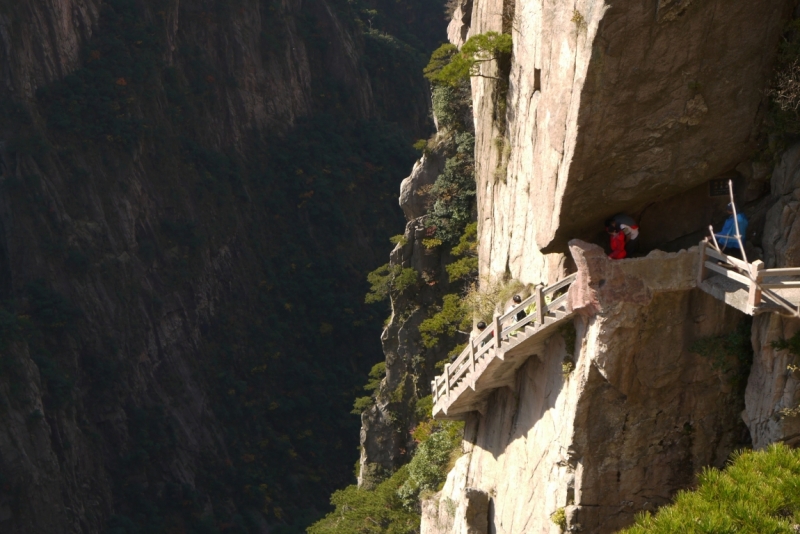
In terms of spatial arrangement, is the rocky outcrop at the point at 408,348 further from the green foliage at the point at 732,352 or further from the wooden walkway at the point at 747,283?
the wooden walkway at the point at 747,283

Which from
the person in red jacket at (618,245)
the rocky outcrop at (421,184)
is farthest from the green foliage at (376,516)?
the person in red jacket at (618,245)

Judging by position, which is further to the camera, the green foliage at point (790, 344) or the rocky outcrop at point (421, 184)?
the rocky outcrop at point (421, 184)

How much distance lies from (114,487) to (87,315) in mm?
8919

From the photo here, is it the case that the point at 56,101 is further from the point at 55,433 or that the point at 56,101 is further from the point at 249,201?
the point at 55,433

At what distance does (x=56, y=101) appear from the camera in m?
48.0

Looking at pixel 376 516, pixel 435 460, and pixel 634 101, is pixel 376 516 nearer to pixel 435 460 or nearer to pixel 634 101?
pixel 435 460

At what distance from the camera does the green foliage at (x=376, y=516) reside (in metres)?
31.1

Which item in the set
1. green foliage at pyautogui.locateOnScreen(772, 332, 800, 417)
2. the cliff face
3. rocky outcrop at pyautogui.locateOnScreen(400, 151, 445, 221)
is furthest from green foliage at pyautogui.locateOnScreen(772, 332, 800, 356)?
rocky outcrop at pyautogui.locateOnScreen(400, 151, 445, 221)

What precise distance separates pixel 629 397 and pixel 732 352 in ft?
5.83

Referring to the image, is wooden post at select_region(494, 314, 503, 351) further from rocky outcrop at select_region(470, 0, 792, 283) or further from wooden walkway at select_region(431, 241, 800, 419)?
rocky outcrop at select_region(470, 0, 792, 283)

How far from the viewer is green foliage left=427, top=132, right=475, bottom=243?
111 ft

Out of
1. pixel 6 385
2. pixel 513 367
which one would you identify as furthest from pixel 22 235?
pixel 513 367

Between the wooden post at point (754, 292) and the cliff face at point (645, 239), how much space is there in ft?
3.91

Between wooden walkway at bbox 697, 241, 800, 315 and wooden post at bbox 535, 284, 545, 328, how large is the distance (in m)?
2.51
